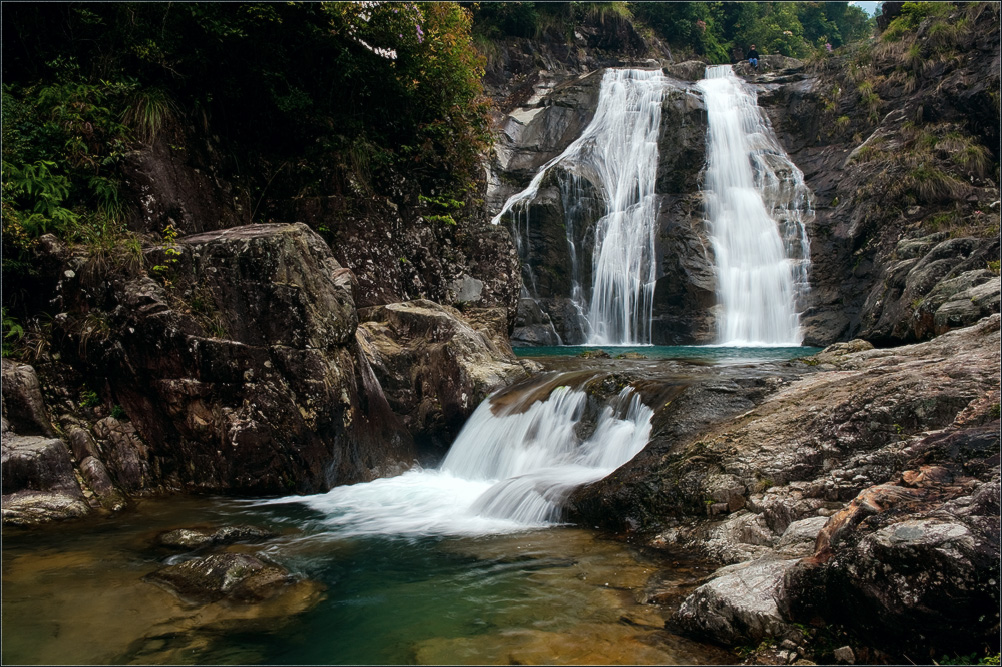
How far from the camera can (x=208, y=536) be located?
5359 mm

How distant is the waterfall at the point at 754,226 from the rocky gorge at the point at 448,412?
4.23 metres

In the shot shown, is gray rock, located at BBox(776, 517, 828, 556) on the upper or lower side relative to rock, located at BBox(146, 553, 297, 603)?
upper

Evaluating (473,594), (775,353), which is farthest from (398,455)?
(775,353)

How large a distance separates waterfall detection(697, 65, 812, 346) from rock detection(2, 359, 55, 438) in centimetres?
1583

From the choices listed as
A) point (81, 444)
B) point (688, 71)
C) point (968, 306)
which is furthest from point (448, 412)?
point (688, 71)

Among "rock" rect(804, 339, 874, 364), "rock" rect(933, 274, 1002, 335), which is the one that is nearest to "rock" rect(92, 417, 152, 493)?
"rock" rect(804, 339, 874, 364)

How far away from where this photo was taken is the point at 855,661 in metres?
2.96

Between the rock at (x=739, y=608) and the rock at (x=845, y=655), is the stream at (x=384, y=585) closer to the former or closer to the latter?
the rock at (x=739, y=608)

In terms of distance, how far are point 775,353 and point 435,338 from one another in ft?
28.6

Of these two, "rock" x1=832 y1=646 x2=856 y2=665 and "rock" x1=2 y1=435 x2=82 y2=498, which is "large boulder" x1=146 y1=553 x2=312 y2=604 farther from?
"rock" x1=832 y1=646 x2=856 y2=665

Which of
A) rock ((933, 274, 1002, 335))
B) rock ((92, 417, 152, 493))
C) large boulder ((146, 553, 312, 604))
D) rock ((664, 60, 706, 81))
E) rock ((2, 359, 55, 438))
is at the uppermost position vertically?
rock ((664, 60, 706, 81))

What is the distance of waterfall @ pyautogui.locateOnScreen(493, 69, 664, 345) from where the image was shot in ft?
63.5

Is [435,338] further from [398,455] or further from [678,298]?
[678,298]

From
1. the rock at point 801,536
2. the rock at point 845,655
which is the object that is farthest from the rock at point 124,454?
the rock at point 845,655
